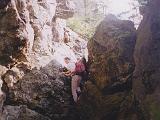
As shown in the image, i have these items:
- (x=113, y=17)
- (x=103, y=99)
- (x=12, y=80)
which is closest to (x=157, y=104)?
(x=103, y=99)

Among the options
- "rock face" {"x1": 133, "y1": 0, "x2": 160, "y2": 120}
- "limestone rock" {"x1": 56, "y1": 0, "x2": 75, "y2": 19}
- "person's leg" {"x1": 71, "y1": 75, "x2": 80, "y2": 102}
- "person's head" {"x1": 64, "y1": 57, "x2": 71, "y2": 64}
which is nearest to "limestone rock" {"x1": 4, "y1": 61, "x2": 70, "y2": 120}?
"person's leg" {"x1": 71, "y1": 75, "x2": 80, "y2": 102}

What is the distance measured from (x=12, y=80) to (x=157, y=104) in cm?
563

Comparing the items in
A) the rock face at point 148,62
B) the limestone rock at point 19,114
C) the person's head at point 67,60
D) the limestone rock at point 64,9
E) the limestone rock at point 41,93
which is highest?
the limestone rock at point 64,9

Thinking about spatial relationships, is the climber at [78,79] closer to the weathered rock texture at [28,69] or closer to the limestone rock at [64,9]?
the weathered rock texture at [28,69]

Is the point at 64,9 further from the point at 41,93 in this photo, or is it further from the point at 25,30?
the point at 41,93

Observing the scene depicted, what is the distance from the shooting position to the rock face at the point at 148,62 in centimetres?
811

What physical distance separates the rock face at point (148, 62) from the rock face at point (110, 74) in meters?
0.53

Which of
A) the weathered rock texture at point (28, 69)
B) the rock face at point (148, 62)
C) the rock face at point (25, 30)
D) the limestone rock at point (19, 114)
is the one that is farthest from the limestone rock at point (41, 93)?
the rock face at point (148, 62)

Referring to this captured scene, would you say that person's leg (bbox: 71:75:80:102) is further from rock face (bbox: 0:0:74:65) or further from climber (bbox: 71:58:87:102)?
rock face (bbox: 0:0:74:65)

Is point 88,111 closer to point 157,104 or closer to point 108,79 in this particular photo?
point 108,79

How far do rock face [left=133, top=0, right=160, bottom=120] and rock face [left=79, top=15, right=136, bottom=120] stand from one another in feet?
1.73

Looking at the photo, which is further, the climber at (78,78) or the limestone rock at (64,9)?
the limestone rock at (64,9)

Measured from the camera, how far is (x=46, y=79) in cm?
1153

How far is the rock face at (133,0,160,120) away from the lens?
811cm
